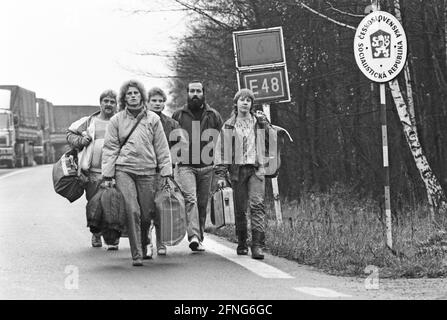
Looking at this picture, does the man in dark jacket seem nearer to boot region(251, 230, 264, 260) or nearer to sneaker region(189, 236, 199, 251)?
sneaker region(189, 236, 199, 251)

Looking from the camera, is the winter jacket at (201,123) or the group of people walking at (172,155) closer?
the group of people walking at (172,155)

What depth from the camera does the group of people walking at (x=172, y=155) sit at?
10.9m

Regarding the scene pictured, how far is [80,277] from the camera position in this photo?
9875 millimetres

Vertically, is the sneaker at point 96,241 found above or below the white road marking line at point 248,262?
above

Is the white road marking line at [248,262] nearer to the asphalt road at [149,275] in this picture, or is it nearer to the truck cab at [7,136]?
the asphalt road at [149,275]

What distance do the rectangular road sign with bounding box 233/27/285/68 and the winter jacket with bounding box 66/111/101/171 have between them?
277 centimetres

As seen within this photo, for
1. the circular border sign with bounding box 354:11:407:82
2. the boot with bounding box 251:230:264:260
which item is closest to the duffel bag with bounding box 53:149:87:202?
the boot with bounding box 251:230:264:260

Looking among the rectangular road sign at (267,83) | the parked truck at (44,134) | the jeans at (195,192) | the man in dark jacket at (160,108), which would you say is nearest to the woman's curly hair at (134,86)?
the man in dark jacket at (160,108)

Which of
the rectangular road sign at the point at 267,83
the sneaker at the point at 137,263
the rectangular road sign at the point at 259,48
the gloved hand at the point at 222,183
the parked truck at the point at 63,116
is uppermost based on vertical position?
the parked truck at the point at 63,116

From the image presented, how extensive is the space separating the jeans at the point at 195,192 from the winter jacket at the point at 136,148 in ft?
3.36

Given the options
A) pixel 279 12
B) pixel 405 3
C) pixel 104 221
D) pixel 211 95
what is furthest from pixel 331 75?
pixel 104 221

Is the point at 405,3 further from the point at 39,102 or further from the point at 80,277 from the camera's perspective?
the point at 39,102

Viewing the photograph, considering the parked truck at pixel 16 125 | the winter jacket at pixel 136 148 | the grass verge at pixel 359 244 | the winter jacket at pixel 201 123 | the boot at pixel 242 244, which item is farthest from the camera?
the parked truck at pixel 16 125

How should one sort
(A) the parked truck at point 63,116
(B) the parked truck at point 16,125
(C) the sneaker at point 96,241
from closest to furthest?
(C) the sneaker at point 96,241, (B) the parked truck at point 16,125, (A) the parked truck at point 63,116
